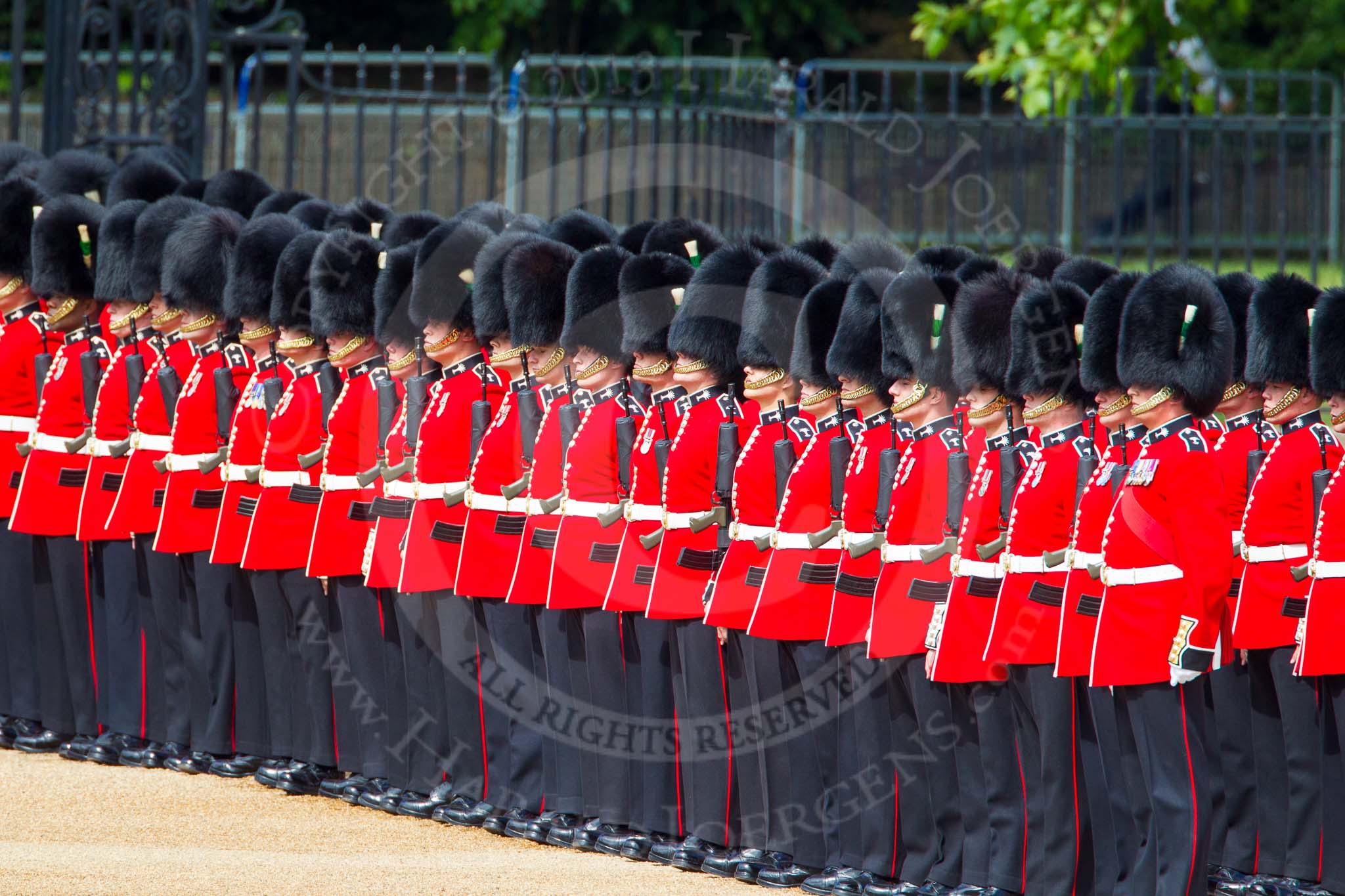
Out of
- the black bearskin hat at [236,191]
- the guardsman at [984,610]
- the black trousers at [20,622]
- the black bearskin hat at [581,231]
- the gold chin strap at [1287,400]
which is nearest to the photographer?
the guardsman at [984,610]

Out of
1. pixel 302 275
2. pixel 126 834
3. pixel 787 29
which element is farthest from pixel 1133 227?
pixel 126 834

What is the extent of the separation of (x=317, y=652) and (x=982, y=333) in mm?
2428

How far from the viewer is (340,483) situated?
20.0ft

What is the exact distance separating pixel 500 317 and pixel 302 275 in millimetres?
755

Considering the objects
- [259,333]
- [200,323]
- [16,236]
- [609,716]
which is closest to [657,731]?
[609,716]

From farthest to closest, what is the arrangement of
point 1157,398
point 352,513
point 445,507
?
point 352,513 < point 445,507 < point 1157,398

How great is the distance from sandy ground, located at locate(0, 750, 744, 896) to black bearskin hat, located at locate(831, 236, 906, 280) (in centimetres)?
169

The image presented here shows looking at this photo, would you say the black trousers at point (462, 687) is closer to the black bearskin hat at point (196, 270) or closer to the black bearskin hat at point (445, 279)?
the black bearskin hat at point (445, 279)

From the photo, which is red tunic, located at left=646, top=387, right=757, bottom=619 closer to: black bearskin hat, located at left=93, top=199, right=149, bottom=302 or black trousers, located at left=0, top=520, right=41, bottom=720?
black bearskin hat, located at left=93, top=199, right=149, bottom=302

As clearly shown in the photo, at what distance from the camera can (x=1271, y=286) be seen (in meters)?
5.36

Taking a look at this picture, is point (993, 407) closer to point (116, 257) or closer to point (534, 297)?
point (534, 297)

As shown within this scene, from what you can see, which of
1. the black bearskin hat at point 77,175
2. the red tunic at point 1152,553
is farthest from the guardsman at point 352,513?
the red tunic at point 1152,553

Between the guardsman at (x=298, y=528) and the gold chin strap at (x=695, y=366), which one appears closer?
the gold chin strap at (x=695, y=366)

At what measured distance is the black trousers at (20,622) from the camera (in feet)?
22.7
